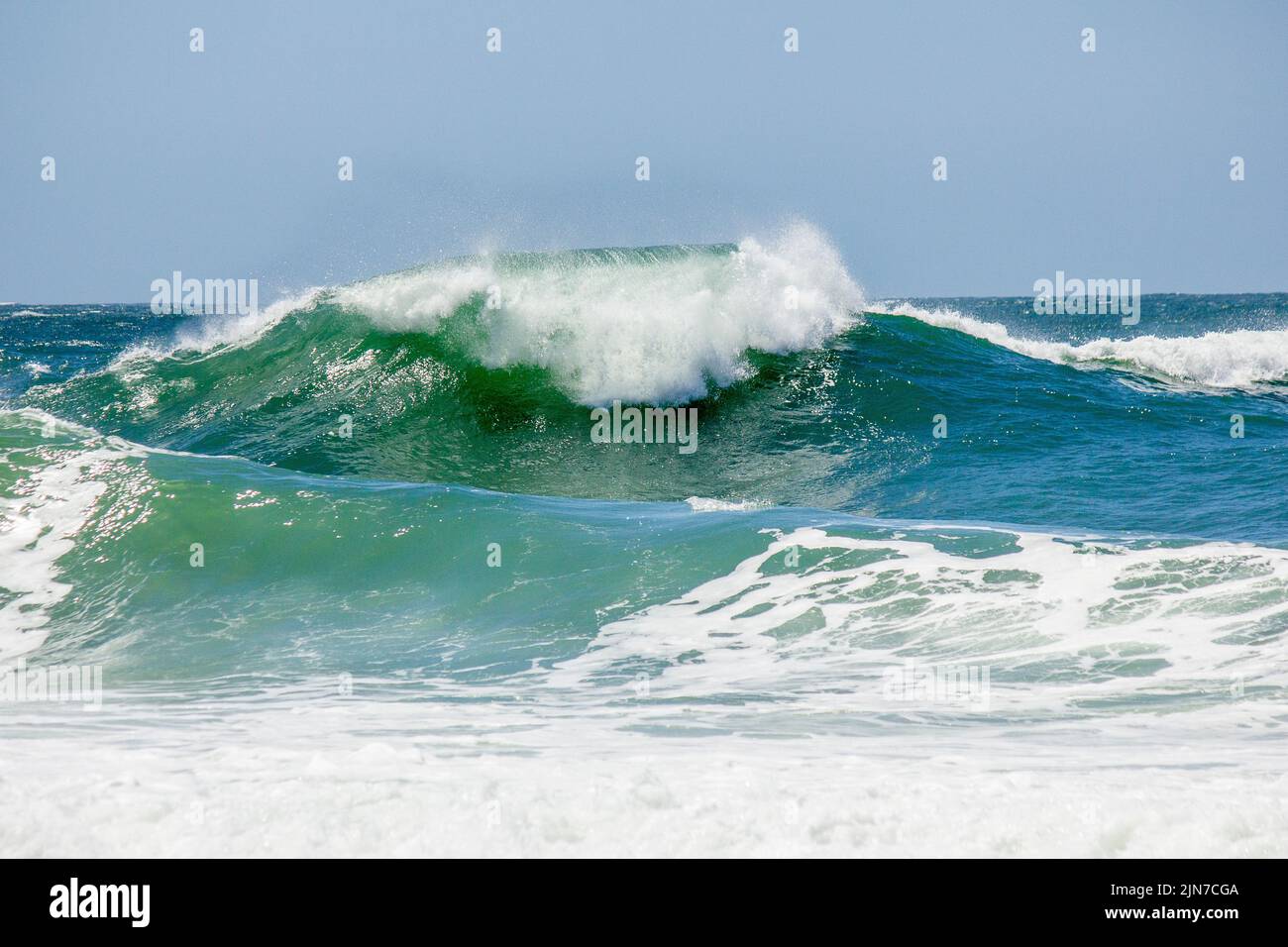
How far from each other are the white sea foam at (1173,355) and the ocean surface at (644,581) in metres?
0.13

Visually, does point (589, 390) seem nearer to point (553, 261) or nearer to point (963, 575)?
point (553, 261)

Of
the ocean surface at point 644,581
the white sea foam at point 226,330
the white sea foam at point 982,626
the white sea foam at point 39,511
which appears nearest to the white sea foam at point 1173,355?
the ocean surface at point 644,581

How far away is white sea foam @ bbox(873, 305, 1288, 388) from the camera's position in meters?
17.6

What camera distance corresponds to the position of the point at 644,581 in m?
7.48

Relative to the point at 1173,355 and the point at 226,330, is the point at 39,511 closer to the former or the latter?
the point at 226,330

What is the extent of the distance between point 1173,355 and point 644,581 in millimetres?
14065

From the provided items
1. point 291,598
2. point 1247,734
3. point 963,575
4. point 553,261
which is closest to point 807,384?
point 553,261

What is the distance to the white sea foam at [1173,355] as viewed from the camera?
57.6 feet

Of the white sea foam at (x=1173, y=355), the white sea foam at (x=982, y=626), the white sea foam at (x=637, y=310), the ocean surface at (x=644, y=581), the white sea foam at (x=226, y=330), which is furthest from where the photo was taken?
the white sea foam at (x=1173, y=355)

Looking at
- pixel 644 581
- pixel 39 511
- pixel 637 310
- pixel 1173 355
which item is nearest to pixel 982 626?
pixel 644 581

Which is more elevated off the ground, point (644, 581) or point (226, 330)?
point (226, 330)

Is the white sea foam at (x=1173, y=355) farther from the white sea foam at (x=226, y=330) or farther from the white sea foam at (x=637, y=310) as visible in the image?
the white sea foam at (x=226, y=330)

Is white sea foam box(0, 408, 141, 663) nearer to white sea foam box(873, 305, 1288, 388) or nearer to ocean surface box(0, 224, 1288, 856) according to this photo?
ocean surface box(0, 224, 1288, 856)

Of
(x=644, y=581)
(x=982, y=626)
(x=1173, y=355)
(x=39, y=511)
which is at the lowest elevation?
(x=982, y=626)
